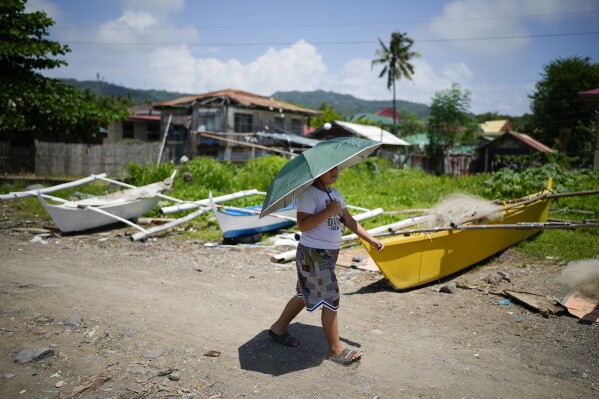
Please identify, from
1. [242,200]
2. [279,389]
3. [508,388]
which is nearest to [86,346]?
[279,389]

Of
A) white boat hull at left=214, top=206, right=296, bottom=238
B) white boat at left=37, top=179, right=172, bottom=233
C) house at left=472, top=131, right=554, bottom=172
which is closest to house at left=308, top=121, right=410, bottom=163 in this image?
house at left=472, top=131, right=554, bottom=172

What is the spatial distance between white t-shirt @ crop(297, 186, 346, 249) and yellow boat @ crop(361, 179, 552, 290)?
4.98 ft

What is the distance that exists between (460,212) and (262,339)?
12.0 feet

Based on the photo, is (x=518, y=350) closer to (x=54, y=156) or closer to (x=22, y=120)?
(x=22, y=120)

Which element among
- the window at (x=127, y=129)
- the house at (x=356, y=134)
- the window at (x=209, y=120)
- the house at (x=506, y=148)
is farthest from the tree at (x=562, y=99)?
the window at (x=127, y=129)

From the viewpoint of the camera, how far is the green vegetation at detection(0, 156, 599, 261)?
7.73 metres

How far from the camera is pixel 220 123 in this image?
98.1 ft

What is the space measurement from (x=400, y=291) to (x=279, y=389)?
2.92 meters

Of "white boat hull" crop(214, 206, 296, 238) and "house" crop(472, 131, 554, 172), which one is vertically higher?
"house" crop(472, 131, 554, 172)

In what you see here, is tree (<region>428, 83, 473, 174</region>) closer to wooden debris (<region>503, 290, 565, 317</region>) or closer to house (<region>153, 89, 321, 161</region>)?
house (<region>153, 89, 321, 161</region>)

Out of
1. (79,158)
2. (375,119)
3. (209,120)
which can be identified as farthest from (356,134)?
(375,119)

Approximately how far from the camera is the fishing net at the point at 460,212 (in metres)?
6.22

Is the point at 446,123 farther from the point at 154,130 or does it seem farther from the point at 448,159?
the point at 154,130

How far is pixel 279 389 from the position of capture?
3170 millimetres
